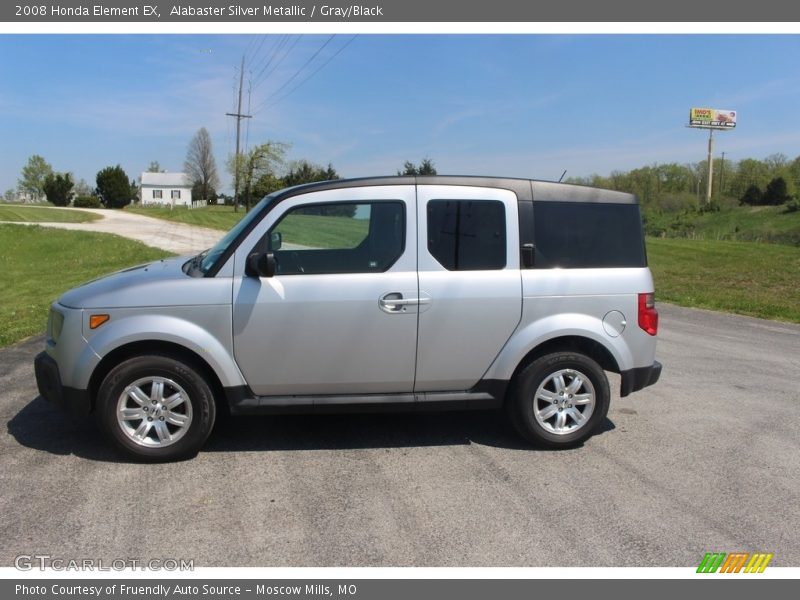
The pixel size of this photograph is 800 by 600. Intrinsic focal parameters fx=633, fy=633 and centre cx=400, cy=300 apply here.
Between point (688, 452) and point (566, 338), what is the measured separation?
1253 mm

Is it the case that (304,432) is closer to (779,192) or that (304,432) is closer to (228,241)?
(228,241)

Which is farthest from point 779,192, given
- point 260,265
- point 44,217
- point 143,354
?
point 143,354

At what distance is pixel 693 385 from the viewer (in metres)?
6.64

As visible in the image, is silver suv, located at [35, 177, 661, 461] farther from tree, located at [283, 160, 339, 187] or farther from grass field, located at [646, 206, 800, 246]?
grass field, located at [646, 206, 800, 246]

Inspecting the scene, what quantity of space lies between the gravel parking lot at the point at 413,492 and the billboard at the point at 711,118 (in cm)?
10630

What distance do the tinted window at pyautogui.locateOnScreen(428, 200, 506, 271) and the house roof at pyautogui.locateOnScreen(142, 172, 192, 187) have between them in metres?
102

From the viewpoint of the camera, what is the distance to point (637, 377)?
492 centimetres

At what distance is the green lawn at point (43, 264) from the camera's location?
10055mm

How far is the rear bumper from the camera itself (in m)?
4.90

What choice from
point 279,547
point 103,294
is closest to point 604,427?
point 279,547
